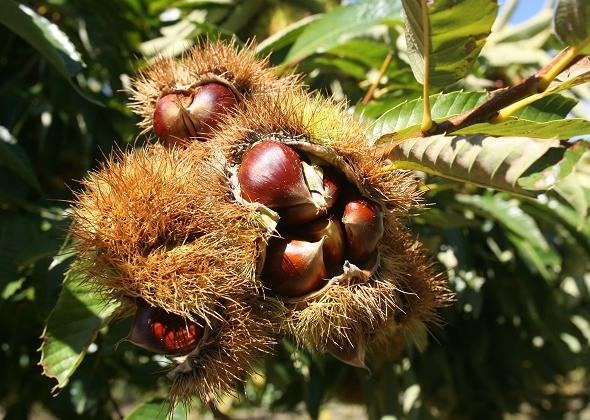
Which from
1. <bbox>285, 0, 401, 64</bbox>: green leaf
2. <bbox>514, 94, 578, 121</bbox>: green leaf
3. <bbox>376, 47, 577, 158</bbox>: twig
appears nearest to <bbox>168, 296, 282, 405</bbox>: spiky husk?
<bbox>376, 47, 577, 158</bbox>: twig

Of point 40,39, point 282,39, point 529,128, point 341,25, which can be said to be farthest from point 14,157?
point 529,128

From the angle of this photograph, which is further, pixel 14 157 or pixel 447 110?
pixel 14 157

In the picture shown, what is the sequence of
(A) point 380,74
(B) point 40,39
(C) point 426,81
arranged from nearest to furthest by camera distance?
(C) point 426,81
(B) point 40,39
(A) point 380,74

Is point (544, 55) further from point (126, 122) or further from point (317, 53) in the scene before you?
point (126, 122)

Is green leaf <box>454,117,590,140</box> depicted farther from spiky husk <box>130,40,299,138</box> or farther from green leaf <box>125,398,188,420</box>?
green leaf <box>125,398,188,420</box>

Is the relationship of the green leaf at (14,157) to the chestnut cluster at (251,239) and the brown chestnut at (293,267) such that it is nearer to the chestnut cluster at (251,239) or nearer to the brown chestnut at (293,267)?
the chestnut cluster at (251,239)

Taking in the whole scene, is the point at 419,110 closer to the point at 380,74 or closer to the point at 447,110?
the point at 447,110

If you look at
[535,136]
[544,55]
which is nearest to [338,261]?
[535,136]
